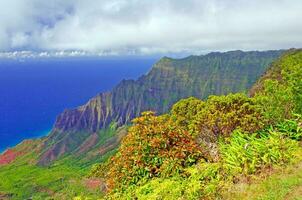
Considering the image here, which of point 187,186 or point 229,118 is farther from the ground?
point 187,186

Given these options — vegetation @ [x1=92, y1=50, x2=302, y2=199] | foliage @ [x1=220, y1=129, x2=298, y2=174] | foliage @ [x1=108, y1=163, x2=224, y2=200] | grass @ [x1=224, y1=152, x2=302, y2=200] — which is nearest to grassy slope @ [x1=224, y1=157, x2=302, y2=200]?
grass @ [x1=224, y1=152, x2=302, y2=200]

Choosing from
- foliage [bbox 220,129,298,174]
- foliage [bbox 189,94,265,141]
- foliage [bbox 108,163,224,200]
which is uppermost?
foliage [bbox 220,129,298,174]

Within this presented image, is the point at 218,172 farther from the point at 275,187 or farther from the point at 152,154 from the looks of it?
the point at 152,154

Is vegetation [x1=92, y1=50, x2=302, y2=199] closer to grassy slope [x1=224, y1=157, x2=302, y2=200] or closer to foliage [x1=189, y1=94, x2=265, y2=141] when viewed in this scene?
grassy slope [x1=224, y1=157, x2=302, y2=200]

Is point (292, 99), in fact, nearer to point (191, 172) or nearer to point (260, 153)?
point (260, 153)

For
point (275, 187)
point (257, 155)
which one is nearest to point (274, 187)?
point (275, 187)

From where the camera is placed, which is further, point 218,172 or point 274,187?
point 218,172

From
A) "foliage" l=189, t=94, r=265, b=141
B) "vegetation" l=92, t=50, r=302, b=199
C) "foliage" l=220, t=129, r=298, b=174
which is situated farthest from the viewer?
"foliage" l=189, t=94, r=265, b=141

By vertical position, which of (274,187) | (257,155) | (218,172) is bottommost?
(218,172)

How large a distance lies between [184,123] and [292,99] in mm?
20436

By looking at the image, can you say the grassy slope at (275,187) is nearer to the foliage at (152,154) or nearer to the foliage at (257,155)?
the foliage at (257,155)

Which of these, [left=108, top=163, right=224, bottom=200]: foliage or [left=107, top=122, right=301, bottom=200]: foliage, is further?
[left=107, top=122, right=301, bottom=200]: foliage

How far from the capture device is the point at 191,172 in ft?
59.5

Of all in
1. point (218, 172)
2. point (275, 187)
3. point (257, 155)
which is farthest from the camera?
point (257, 155)
